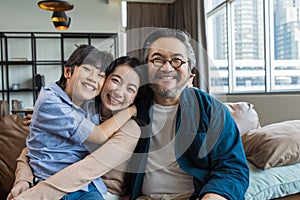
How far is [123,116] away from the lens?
1411 mm

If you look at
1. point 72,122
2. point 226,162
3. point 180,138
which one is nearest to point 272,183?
point 226,162

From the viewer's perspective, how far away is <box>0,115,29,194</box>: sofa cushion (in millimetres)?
1666

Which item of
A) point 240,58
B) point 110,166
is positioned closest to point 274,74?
point 240,58

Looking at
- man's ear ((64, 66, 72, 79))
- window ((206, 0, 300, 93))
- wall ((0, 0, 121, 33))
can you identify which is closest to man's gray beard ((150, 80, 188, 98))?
man's ear ((64, 66, 72, 79))

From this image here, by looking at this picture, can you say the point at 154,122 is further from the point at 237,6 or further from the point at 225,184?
the point at 237,6

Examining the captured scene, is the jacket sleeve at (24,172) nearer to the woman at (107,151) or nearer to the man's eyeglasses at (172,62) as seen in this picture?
the woman at (107,151)

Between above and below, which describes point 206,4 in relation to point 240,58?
above

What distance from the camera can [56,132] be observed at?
1.33 m

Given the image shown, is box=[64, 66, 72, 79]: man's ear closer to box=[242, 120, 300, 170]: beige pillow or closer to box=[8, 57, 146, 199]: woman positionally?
box=[8, 57, 146, 199]: woman

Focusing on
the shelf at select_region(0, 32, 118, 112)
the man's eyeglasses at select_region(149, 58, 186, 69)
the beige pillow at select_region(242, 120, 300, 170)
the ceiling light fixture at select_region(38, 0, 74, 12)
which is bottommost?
the beige pillow at select_region(242, 120, 300, 170)

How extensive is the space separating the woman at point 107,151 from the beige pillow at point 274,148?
57cm

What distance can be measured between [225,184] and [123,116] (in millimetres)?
486

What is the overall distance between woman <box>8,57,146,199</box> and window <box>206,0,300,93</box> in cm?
198

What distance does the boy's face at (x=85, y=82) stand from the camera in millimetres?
1373
